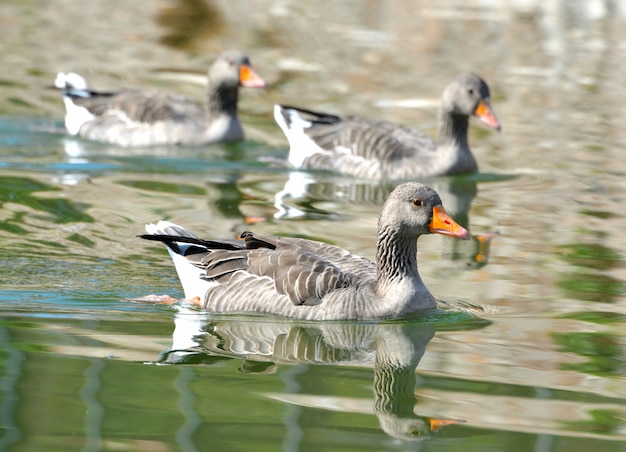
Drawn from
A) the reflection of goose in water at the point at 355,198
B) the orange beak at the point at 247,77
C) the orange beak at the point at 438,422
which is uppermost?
the orange beak at the point at 247,77

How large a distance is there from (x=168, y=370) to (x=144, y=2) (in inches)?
943

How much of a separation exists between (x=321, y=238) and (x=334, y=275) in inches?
107

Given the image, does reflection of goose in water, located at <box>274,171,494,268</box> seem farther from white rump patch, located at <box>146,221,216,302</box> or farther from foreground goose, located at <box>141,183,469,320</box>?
white rump patch, located at <box>146,221,216,302</box>

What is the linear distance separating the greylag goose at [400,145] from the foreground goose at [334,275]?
5.80 meters

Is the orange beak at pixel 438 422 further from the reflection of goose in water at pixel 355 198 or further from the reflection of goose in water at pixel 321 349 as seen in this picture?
the reflection of goose in water at pixel 355 198

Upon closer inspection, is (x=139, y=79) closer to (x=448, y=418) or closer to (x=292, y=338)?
(x=292, y=338)

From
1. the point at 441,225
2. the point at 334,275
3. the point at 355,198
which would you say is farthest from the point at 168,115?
the point at 441,225

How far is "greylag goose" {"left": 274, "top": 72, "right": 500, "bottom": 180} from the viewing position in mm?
15383

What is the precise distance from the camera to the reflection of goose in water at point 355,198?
39.9 feet

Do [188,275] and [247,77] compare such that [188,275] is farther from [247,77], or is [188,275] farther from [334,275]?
[247,77]

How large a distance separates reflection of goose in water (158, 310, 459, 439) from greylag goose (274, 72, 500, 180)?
6.19 meters

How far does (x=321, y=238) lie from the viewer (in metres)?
12.1

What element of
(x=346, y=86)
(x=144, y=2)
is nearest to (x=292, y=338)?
(x=346, y=86)

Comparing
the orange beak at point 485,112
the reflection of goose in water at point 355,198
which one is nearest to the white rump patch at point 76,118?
the reflection of goose in water at point 355,198
